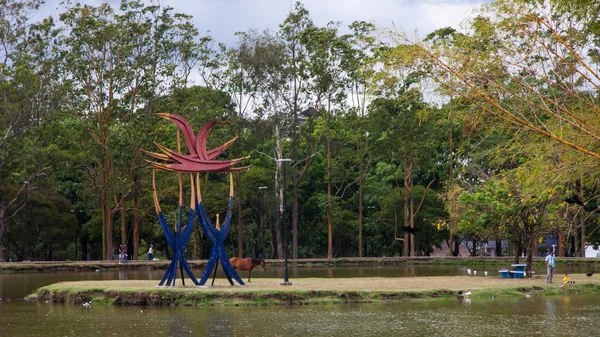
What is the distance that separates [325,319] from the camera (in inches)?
963

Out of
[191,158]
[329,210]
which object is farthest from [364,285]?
[329,210]

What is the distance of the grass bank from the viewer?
97.0 feet

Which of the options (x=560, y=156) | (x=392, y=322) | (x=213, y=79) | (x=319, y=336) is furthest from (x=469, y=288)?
(x=213, y=79)

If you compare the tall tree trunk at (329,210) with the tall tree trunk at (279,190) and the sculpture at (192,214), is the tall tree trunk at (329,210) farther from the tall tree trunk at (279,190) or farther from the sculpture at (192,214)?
the sculpture at (192,214)

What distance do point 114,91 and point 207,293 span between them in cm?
3868

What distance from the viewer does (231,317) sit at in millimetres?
25141

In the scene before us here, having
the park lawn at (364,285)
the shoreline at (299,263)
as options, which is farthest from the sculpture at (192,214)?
the shoreline at (299,263)

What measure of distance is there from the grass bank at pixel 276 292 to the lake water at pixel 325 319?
3.75 feet

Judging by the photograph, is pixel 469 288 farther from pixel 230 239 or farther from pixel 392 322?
pixel 230 239

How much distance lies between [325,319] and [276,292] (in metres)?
5.61

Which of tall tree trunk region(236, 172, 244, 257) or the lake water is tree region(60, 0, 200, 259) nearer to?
tall tree trunk region(236, 172, 244, 257)

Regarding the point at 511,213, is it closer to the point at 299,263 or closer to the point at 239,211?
the point at 299,263

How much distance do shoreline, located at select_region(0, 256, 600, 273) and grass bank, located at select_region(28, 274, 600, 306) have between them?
2369 cm

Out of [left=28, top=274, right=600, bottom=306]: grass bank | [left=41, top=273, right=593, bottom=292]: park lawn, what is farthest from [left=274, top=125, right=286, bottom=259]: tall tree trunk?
[left=28, top=274, right=600, bottom=306]: grass bank
